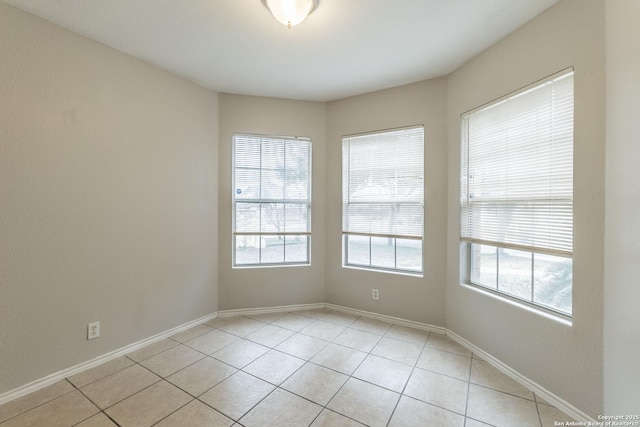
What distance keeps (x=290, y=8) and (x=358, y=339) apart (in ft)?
9.07

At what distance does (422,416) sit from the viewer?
64.7 inches

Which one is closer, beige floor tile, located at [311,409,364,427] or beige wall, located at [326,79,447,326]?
beige floor tile, located at [311,409,364,427]

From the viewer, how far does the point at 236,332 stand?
278cm

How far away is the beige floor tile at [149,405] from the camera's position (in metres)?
1.61

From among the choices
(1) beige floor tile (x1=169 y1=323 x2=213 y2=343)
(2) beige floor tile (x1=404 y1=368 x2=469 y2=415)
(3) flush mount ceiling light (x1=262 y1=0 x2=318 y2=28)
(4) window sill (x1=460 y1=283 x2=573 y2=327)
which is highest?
(3) flush mount ceiling light (x1=262 y1=0 x2=318 y2=28)

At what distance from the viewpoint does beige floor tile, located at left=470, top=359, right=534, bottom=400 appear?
1.87 meters

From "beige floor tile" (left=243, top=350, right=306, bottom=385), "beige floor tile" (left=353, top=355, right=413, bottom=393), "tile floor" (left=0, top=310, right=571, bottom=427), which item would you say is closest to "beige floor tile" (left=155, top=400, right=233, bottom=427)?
"tile floor" (left=0, top=310, right=571, bottom=427)

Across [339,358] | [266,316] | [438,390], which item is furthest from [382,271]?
[266,316]

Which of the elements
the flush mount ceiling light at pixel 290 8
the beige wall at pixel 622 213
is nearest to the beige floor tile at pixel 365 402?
the beige wall at pixel 622 213

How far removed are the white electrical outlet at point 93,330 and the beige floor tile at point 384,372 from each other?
2108 mm

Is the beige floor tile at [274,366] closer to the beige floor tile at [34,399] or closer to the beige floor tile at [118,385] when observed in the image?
the beige floor tile at [118,385]

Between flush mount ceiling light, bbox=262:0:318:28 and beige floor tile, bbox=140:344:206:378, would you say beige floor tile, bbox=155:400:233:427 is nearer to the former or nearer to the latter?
beige floor tile, bbox=140:344:206:378

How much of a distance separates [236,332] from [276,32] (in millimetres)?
2787

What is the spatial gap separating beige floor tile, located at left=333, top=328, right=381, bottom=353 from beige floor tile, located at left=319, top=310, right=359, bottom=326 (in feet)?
0.61
